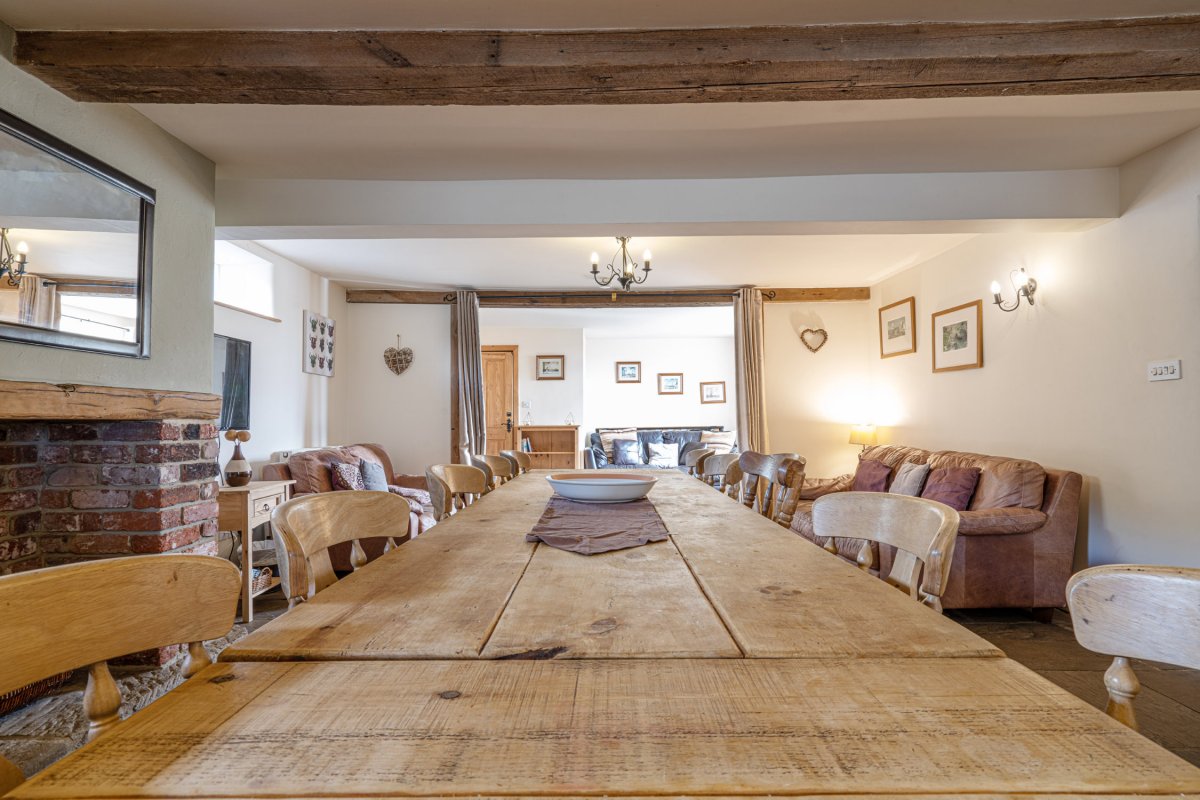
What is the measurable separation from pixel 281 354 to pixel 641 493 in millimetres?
3869

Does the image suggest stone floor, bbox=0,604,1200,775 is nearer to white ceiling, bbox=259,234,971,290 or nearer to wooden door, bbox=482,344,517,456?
white ceiling, bbox=259,234,971,290

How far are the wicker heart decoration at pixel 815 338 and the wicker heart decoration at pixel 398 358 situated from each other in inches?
155

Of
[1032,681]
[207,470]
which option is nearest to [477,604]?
[1032,681]

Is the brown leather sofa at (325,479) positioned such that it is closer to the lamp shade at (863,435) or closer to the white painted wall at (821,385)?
the white painted wall at (821,385)

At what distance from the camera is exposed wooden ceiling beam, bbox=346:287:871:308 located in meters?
6.07

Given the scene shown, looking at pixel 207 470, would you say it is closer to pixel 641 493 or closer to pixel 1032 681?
pixel 641 493

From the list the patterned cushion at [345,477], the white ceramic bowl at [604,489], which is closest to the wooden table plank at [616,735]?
the white ceramic bowl at [604,489]

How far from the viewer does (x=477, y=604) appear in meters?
0.94

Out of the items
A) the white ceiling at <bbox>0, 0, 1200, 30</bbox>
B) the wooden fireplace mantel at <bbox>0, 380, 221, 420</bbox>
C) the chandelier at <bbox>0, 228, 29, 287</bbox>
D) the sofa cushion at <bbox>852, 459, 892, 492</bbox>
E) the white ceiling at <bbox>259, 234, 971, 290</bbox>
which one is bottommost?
the sofa cushion at <bbox>852, 459, 892, 492</bbox>

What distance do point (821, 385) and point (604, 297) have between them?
7.69 ft

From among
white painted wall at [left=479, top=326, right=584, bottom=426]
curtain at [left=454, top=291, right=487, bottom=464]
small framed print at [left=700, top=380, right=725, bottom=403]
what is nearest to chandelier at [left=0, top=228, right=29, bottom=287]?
curtain at [left=454, top=291, right=487, bottom=464]

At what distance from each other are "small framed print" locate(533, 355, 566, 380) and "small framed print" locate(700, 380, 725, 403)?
2.38m

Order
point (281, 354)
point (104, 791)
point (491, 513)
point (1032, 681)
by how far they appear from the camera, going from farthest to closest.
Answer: point (281, 354), point (491, 513), point (1032, 681), point (104, 791)

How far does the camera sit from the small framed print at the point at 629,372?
10062 millimetres
